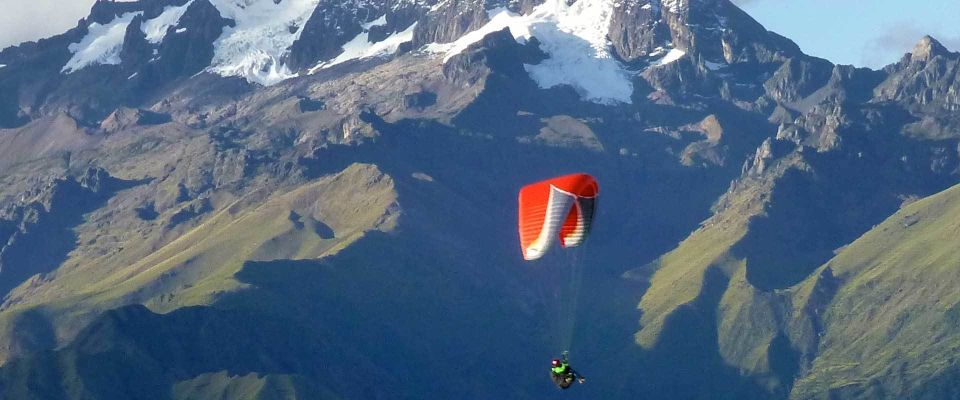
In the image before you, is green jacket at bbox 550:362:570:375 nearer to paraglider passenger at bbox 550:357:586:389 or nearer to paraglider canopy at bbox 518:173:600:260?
paraglider passenger at bbox 550:357:586:389

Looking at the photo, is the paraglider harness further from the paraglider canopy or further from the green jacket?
the paraglider canopy

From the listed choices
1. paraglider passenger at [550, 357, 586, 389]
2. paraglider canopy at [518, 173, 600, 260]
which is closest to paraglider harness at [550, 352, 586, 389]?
paraglider passenger at [550, 357, 586, 389]

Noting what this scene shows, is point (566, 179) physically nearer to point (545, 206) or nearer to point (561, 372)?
point (545, 206)

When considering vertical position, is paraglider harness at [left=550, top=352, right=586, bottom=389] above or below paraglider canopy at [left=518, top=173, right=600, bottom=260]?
below

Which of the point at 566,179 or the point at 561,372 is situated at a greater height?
the point at 566,179

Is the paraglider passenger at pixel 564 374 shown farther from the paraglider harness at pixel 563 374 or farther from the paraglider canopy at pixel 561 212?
the paraglider canopy at pixel 561 212

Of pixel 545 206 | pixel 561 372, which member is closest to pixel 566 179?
pixel 545 206

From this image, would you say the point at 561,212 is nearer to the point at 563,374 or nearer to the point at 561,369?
the point at 561,369

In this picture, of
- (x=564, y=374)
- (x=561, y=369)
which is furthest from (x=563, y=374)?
(x=561, y=369)

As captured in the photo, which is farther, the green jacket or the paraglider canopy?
the green jacket
